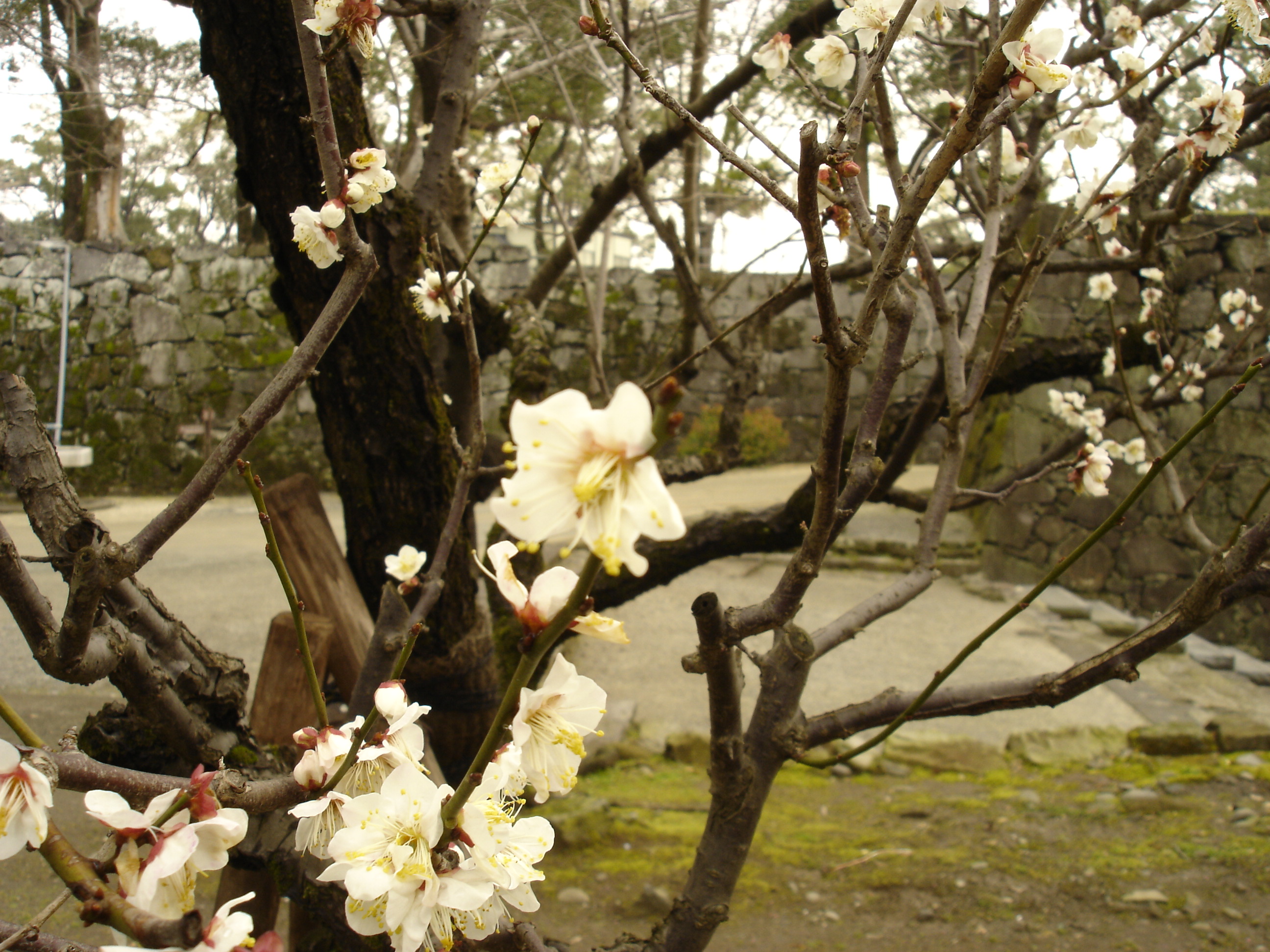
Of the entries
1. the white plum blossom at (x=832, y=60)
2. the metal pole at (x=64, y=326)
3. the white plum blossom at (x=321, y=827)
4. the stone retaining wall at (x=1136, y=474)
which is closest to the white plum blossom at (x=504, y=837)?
the white plum blossom at (x=321, y=827)

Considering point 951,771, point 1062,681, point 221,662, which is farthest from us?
point 951,771

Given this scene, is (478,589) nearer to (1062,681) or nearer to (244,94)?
(244,94)

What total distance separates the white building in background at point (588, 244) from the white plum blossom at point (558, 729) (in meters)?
3.78

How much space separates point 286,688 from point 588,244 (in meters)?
7.93

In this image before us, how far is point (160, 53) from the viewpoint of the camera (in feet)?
12.7

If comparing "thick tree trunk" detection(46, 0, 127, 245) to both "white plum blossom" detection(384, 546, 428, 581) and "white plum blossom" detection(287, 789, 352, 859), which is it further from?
"white plum blossom" detection(287, 789, 352, 859)

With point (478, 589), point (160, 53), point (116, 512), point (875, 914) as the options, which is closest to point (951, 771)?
point (875, 914)

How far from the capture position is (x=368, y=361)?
182 cm

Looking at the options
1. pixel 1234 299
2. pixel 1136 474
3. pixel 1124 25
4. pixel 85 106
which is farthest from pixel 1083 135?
pixel 1136 474

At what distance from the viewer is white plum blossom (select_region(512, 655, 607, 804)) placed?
2.04ft

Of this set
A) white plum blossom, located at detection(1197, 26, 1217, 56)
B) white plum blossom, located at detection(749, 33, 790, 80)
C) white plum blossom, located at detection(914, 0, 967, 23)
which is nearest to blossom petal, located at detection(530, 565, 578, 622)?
white plum blossom, located at detection(914, 0, 967, 23)

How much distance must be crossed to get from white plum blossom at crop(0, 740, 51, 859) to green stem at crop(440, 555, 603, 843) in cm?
23

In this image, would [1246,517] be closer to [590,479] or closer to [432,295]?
[590,479]

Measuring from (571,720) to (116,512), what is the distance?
23.5 ft
